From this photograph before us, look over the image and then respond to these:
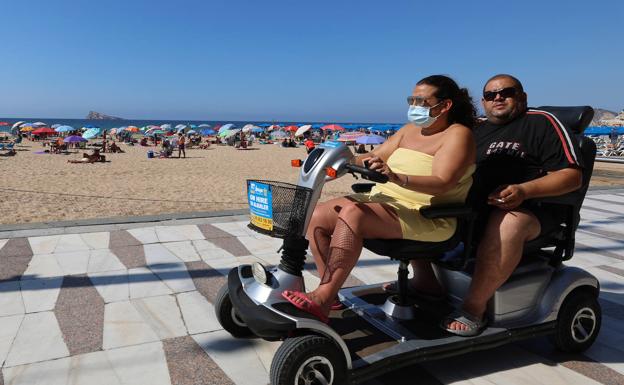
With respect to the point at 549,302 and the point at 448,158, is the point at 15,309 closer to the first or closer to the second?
the point at 448,158

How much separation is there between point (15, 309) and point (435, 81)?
131 inches

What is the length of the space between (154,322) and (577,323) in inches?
110


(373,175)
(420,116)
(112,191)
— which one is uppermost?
(420,116)

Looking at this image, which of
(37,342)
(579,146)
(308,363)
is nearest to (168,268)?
(37,342)

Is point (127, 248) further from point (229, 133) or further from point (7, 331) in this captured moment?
point (229, 133)

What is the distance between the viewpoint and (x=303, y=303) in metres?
2.23

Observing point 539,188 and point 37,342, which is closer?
point 539,188

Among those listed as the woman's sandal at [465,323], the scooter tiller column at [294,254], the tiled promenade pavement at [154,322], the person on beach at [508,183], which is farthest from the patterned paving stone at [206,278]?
the woman's sandal at [465,323]

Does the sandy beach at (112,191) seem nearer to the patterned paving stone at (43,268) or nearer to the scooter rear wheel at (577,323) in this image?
the patterned paving stone at (43,268)

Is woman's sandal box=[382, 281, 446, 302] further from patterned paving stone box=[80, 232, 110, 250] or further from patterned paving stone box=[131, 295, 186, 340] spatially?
patterned paving stone box=[80, 232, 110, 250]

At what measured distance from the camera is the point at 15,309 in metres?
3.28

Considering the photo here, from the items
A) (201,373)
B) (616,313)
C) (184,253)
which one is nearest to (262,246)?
(184,253)

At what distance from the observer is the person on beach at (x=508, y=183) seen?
251 centimetres

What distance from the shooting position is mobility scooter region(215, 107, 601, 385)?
2146mm
